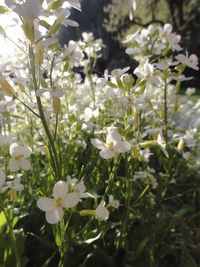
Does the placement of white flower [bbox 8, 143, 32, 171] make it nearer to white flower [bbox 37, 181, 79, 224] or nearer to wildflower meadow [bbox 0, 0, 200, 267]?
wildflower meadow [bbox 0, 0, 200, 267]

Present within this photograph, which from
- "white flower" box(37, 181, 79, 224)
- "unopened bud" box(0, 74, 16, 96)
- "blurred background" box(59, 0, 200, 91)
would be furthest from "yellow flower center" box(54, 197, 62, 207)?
"blurred background" box(59, 0, 200, 91)

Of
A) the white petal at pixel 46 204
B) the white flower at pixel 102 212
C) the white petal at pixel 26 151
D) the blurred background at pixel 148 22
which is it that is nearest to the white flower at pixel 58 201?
the white petal at pixel 46 204

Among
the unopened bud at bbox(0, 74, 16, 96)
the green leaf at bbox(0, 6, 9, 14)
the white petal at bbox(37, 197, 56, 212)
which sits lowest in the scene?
the white petal at bbox(37, 197, 56, 212)

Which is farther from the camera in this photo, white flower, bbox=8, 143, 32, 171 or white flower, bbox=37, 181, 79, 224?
white flower, bbox=8, 143, 32, 171

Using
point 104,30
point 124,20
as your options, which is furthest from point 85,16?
point 124,20

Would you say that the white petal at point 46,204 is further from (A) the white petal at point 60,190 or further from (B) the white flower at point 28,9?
(B) the white flower at point 28,9
